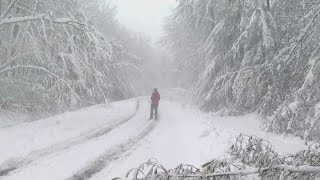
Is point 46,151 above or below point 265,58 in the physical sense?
below

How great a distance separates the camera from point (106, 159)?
10383 mm

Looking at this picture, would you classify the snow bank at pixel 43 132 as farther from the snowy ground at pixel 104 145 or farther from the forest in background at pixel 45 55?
the forest in background at pixel 45 55

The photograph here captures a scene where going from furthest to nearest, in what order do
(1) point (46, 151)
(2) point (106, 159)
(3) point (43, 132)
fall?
(3) point (43, 132) < (1) point (46, 151) < (2) point (106, 159)

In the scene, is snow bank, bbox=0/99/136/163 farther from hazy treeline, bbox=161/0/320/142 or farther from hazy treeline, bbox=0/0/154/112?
hazy treeline, bbox=161/0/320/142

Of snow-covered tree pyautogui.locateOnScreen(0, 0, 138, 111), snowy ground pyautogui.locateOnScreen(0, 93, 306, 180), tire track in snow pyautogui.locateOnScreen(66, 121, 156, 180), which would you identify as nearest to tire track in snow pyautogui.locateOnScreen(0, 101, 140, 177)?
snowy ground pyautogui.locateOnScreen(0, 93, 306, 180)

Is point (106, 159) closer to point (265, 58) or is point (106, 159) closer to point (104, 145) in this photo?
point (104, 145)

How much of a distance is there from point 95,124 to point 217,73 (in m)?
8.31

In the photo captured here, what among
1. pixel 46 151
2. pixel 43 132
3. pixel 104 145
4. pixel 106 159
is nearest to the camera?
pixel 106 159

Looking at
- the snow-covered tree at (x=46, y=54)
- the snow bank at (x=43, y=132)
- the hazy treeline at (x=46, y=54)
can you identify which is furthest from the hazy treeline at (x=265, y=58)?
the snow bank at (x=43, y=132)

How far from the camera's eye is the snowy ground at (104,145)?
360 inches

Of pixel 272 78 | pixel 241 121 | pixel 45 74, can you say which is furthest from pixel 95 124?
pixel 272 78

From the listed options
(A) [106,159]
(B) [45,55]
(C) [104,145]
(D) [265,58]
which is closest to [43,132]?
(C) [104,145]

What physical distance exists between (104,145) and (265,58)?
8.60 m

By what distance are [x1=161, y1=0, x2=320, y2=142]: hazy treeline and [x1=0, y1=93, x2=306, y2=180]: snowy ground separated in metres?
1.06
